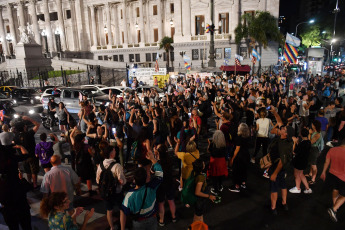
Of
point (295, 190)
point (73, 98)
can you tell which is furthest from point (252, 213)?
point (73, 98)

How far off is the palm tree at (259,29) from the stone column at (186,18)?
28.0 ft

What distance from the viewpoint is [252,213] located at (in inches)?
210

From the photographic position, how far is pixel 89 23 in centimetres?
5125

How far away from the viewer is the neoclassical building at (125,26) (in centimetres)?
3953

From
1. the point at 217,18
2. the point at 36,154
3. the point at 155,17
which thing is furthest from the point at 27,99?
the point at 155,17

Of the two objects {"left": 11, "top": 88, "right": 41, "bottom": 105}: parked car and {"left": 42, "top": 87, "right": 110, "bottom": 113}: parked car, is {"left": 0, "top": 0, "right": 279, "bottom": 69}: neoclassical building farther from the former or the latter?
{"left": 42, "top": 87, "right": 110, "bottom": 113}: parked car

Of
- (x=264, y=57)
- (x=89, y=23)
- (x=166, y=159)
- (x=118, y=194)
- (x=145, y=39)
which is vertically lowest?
(x=118, y=194)

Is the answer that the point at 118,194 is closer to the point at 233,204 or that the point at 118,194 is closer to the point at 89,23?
the point at 233,204

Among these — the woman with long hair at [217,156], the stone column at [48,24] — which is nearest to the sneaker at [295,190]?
the woman with long hair at [217,156]

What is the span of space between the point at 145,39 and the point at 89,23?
12.9 meters

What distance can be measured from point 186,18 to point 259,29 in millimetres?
12649

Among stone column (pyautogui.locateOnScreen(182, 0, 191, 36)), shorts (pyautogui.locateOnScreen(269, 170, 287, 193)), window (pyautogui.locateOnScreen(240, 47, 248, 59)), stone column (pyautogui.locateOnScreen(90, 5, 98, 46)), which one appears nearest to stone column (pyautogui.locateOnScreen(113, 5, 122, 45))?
stone column (pyautogui.locateOnScreen(90, 5, 98, 46))

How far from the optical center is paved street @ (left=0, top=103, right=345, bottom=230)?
4.96 meters

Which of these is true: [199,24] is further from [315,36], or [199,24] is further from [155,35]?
[315,36]
